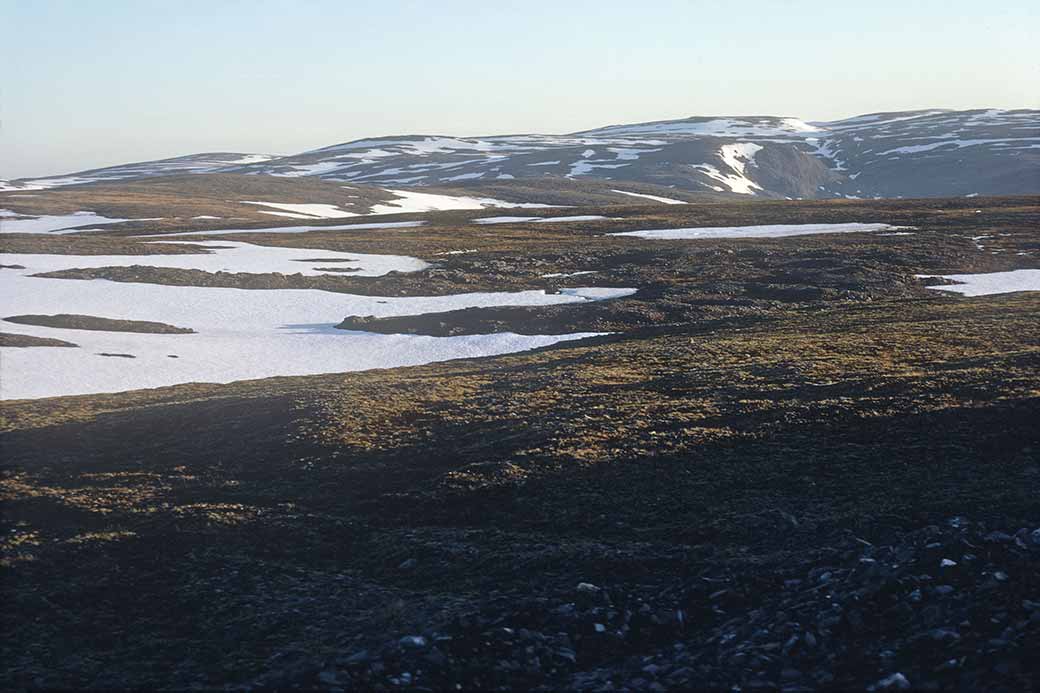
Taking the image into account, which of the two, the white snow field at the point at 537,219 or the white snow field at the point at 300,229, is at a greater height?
the white snow field at the point at 300,229

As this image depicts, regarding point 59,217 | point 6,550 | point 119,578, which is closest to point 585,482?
point 119,578

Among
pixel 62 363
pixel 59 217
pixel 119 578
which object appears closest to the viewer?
pixel 119 578

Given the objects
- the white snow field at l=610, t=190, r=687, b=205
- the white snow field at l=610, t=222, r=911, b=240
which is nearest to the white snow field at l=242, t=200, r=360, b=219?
the white snow field at l=610, t=222, r=911, b=240

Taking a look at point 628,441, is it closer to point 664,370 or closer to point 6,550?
point 664,370

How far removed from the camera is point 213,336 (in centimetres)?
4594

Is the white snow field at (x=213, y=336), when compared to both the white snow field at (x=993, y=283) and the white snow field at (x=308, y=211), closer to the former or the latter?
the white snow field at (x=993, y=283)

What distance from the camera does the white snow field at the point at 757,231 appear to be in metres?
81.4

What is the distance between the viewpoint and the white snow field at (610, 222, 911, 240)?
81.4 m

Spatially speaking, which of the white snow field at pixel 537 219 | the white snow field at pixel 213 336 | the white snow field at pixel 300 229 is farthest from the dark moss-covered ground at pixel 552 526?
the white snow field at pixel 537 219

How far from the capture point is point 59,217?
109 meters

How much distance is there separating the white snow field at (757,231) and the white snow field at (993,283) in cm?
2381

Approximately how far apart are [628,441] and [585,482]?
9.15ft

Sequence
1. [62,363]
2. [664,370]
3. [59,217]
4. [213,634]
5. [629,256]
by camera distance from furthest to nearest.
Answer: [59,217]
[629,256]
[62,363]
[664,370]
[213,634]

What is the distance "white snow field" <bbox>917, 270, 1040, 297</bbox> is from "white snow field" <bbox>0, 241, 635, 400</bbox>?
19686 millimetres
